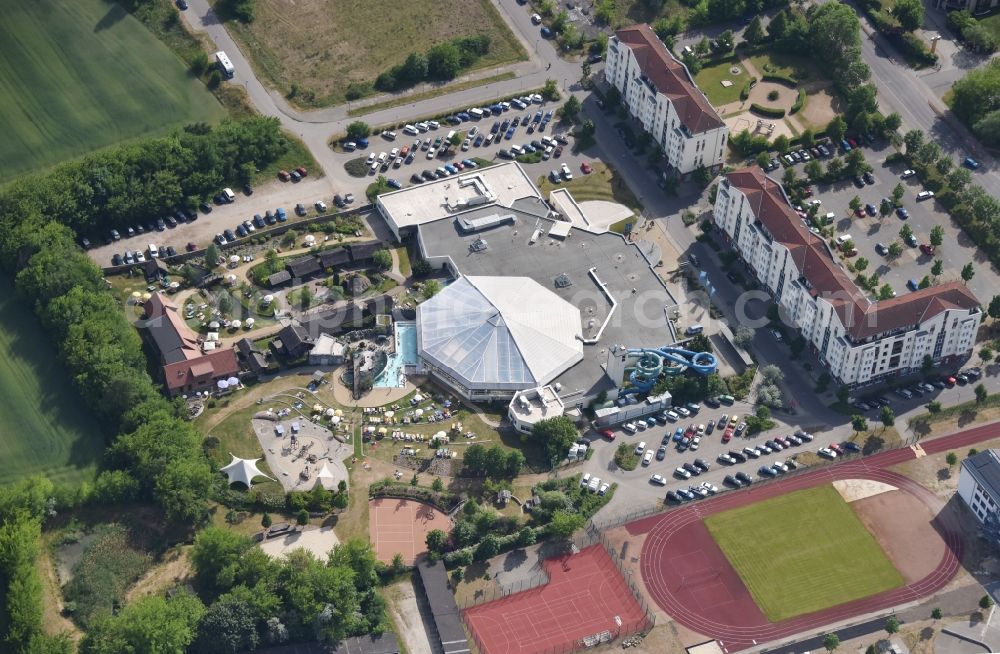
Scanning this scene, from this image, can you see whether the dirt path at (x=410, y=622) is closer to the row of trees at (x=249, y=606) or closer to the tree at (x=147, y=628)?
the row of trees at (x=249, y=606)

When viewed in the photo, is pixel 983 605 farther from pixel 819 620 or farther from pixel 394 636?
pixel 394 636

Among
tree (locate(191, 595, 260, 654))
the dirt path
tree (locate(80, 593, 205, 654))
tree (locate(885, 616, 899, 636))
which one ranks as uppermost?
tree (locate(80, 593, 205, 654))

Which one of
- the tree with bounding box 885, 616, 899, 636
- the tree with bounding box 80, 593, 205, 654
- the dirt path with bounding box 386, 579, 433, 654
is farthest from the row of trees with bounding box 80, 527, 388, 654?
the tree with bounding box 885, 616, 899, 636

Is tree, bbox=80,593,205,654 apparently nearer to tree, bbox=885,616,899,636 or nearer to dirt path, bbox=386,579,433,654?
dirt path, bbox=386,579,433,654

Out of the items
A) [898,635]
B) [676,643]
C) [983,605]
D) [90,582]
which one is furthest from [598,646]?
[90,582]

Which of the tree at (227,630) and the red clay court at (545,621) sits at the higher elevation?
the tree at (227,630)

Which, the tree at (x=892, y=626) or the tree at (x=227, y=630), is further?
the tree at (x=892, y=626)

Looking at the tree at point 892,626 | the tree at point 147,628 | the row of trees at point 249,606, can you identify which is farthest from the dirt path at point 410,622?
the tree at point 892,626

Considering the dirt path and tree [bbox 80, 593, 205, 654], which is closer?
tree [bbox 80, 593, 205, 654]
